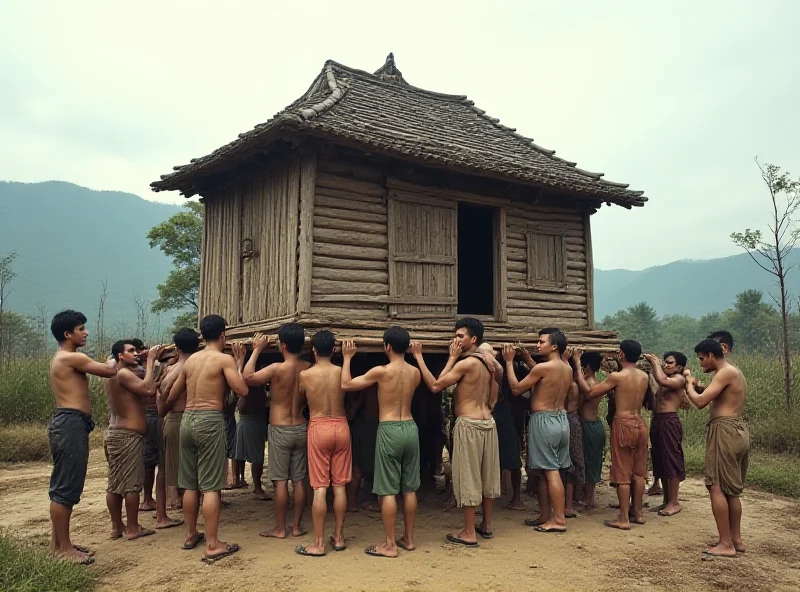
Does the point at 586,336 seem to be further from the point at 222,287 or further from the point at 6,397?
the point at 6,397

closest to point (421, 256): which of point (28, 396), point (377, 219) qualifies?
point (377, 219)

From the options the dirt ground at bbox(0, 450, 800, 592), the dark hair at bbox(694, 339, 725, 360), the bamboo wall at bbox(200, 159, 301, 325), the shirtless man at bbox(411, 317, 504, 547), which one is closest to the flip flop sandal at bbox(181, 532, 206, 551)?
the dirt ground at bbox(0, 450, 800, 592)

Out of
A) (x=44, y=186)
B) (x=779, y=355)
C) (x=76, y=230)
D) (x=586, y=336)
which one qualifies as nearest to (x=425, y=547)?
(x=586, y=336)

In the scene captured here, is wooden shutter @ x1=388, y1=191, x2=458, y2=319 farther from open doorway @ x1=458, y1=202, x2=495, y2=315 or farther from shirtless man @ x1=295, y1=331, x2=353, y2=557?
open doorway @ x1=458, y1=202, x2=495, y2=315

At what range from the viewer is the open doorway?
1342cm

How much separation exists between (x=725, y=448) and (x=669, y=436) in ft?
6.54

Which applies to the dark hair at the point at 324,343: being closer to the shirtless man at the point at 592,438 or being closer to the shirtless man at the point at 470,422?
the shirtless man at the point at 470,422

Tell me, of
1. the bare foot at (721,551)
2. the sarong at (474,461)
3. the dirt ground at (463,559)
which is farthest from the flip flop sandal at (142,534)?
the bare foot at (721,551)

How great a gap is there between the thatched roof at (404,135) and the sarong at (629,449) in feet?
13.5

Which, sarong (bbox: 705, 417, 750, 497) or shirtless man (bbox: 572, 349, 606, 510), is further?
shirtless man (bbox: 572, 349, 606, 510)

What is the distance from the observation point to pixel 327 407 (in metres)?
6.46

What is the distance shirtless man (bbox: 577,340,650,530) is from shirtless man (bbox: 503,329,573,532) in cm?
68

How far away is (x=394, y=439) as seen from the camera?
20.9ft

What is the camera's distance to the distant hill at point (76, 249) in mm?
128250
